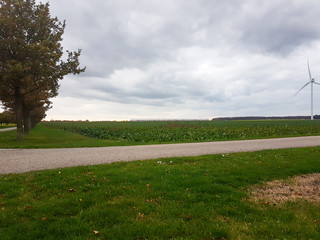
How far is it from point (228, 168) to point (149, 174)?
3.48 meters

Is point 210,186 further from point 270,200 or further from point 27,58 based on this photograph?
point 27,58

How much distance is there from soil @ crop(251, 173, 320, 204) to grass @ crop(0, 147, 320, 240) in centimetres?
37

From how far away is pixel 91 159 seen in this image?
43.6ft

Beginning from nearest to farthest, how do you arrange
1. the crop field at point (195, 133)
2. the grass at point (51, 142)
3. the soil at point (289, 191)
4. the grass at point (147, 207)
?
the grass at point (147, 207) < the soil at point (289, 191) < the grass at point (51, 142) < the crop field at point (195, 133)

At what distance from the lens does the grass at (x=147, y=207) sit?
4949 mm

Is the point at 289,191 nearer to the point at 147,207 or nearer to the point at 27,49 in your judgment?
the point at 147,207

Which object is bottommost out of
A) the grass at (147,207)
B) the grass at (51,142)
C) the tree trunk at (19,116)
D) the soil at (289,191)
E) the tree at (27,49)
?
the soil at (289,191)

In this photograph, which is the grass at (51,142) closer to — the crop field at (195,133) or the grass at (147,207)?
the crop field at (195,133)

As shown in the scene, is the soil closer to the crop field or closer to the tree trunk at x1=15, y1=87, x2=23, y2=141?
the crop field

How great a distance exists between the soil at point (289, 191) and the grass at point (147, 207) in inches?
14.5

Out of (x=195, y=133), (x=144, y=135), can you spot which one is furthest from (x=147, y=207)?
(x=195, y=133)

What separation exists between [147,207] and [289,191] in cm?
474

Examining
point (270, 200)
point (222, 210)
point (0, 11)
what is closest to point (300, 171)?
point (270, 200)

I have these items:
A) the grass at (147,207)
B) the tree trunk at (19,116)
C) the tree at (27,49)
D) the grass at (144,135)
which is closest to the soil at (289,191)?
the grass at (147,207)
